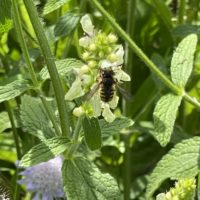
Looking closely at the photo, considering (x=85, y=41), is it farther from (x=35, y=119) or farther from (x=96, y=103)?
(x=35, y=119)

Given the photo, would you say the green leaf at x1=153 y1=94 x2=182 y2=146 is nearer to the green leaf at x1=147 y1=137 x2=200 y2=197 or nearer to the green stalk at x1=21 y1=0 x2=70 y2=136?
the green leaf at x1=147 y1=137 x2=200 y2=197

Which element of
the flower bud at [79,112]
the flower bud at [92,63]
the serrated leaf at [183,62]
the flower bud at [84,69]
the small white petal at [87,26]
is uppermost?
the small white petal at [87,26]

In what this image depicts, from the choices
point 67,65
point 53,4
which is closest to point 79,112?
point 67,65

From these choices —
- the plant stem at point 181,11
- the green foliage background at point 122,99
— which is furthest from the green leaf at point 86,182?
the plant stem at point 181,11

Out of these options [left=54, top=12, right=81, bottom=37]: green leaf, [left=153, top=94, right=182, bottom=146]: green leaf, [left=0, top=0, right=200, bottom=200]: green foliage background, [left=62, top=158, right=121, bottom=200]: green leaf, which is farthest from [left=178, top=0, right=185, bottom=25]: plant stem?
[left=62, top=158, right=121, bottom=200]: green leaf

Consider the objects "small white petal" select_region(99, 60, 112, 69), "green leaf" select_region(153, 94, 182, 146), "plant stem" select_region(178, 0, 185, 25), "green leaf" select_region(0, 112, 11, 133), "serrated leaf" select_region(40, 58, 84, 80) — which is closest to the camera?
"small white petal" select_region(99, 60, 112, 69)

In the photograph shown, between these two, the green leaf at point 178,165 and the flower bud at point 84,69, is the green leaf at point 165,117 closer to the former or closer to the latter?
the green leaf at point 178,165
